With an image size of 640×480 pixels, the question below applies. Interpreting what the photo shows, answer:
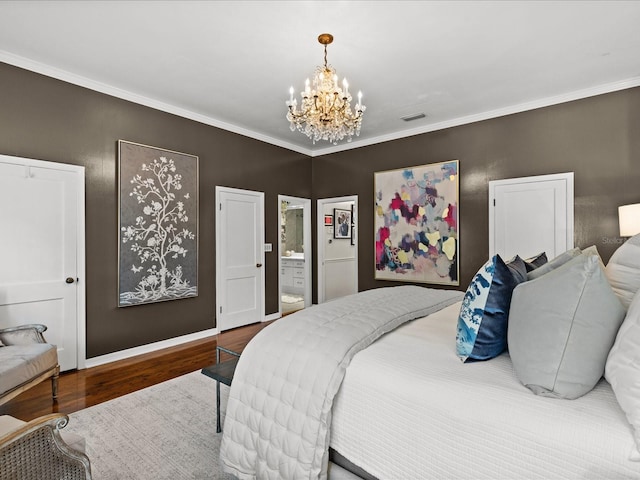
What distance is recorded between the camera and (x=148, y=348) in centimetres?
391

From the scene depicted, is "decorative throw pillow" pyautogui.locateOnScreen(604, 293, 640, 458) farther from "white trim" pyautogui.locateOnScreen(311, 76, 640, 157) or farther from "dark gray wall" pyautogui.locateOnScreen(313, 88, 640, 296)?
"white trim" pyautogui.locateOnScreen(311, 76, 640, 157)

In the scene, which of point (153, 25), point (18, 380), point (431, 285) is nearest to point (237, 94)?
point (153, 25)

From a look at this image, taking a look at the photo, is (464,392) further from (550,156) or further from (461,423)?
(550,156)

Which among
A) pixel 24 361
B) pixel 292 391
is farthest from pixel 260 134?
pixel 292 391

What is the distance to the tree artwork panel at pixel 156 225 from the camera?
3711 mm

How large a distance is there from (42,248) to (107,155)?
1110mm

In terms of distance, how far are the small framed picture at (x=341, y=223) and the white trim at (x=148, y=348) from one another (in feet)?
11.0

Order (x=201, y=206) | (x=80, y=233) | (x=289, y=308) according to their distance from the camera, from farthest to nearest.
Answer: (x=289, y=308) → (x=201, y=206) → (x=80, y=233)

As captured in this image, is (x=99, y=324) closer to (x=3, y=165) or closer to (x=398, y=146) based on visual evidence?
(x=3, y=165)

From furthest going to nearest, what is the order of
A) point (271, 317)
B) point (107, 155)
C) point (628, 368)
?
point (271, 317) < point (107, 155) < point (628, 368)

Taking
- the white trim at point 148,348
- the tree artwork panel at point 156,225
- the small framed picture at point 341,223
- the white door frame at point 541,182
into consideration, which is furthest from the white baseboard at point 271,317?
the white door frame at point 541,182

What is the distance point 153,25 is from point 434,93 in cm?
282

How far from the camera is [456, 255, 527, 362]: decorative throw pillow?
133cm

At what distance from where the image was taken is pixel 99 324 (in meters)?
3.52
